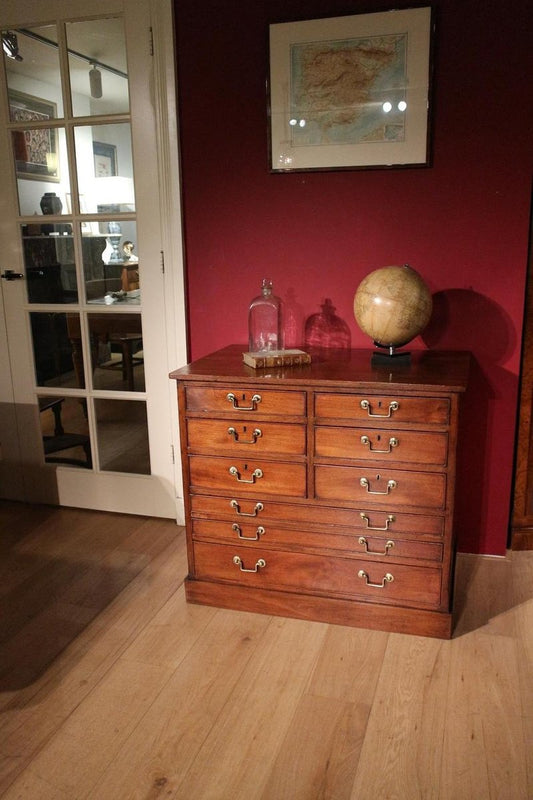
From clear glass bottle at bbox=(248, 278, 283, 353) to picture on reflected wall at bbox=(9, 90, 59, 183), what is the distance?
3.45ft

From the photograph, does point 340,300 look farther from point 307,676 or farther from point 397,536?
point 307,676

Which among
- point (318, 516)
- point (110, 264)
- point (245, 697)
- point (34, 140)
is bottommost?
point (245, 697)

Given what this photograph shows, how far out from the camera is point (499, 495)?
2.65m

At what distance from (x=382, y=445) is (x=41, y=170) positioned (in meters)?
1.89

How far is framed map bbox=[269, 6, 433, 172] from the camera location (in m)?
2.35

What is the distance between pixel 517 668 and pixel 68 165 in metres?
2.51

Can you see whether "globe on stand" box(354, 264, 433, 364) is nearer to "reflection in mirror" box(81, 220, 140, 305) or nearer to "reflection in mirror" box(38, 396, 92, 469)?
"reflection in mirror" box(81, 220, 140, 305)

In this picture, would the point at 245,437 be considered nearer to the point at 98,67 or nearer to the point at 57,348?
the point at 57,348

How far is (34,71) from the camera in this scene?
2.75m

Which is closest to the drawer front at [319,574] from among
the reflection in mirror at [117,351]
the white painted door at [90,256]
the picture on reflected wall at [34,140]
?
the white painted door at [90,256]

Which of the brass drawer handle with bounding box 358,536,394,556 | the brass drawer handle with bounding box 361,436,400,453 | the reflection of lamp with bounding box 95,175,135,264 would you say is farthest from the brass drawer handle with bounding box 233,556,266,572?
the reflection of lamp with bounding box 95,175,135,264

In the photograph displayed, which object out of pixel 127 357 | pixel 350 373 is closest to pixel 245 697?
pixel 350 373

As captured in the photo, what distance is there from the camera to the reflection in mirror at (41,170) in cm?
280

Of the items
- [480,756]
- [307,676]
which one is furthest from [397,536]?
[480,756]
